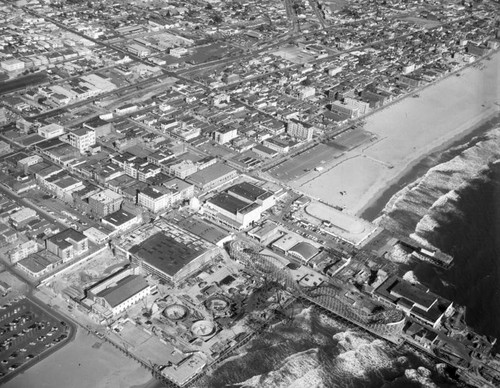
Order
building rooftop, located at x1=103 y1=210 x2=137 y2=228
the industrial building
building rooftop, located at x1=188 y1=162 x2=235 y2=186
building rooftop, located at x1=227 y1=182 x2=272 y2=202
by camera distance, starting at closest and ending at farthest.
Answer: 1. building rooftop, located at x1=103 y1=210 x2=137 y2=228
2. the industrial building
3. building rooftop, located at x1=227 y1=182 x2=272 y2=202
4. building rooftop, located at x1=188 y1=162 x2=235 y2=186

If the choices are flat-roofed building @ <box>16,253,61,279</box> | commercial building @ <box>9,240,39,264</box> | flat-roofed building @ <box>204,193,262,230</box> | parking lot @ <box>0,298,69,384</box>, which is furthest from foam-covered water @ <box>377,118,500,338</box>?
commercial building @ <box>9,240,39,264</box>

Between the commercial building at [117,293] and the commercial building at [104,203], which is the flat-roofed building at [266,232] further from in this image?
the commercial building at [104,203]

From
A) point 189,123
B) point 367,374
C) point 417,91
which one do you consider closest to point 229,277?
point 367,374

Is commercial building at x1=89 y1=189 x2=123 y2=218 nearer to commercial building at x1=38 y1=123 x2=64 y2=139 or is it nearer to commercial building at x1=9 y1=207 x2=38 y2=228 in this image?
commercial building at x1=9 y1=207 x2=38 y2=228

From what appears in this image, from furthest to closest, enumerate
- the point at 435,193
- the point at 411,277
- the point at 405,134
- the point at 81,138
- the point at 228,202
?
the point at 405,134 < the point at 81,138 < the point at 435,193 < the point at 228,202 < the point at 411,277

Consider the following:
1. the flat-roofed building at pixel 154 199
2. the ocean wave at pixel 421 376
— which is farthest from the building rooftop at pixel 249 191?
the ocean wave at pixel 421 376

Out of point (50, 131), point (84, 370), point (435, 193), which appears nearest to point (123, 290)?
point (84, 370)

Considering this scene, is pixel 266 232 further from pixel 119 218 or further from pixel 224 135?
pixel 224 135
